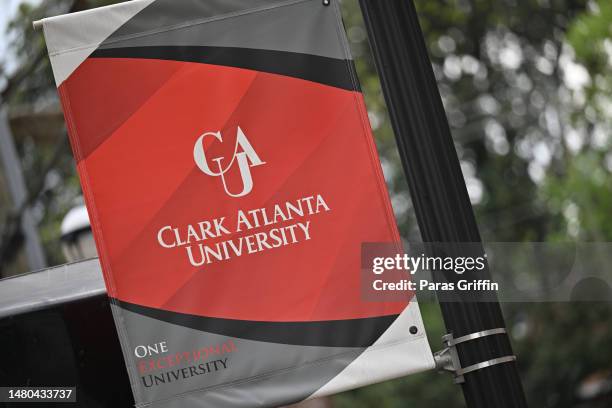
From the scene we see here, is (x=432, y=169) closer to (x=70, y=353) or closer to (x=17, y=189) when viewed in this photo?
(x=70, y=353)

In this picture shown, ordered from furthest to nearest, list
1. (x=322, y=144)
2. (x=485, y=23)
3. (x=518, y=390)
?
(x=485, y=23) < (x=322, y=144) < (x=518, y=390)

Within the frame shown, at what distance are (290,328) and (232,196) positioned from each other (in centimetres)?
58

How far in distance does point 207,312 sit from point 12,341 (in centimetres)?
97

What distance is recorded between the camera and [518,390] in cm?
387

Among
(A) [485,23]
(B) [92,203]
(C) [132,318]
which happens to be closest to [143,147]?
(B) [92,203]

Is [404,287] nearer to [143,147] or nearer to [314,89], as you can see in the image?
[314,89]

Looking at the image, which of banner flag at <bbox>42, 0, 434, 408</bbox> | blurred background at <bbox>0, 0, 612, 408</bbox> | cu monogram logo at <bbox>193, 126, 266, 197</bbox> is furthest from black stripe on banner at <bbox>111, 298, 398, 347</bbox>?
blurred background at <bbox>0, 0, 612, 408</bbox>

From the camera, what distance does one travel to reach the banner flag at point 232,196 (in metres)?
3.95

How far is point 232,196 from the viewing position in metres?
4.06

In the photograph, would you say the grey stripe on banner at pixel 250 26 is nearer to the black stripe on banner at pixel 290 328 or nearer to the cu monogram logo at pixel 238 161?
the cu monogram logo at pixel 238 161

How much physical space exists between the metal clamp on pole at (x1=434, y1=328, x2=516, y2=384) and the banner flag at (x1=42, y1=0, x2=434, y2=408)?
6 cm

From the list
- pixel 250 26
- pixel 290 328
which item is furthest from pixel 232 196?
pixel 250 26

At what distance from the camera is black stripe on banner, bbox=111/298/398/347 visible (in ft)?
13.0

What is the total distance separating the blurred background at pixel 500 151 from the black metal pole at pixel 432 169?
15.0 feet
